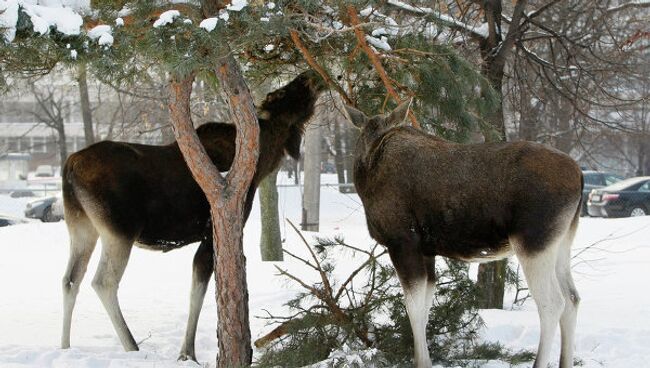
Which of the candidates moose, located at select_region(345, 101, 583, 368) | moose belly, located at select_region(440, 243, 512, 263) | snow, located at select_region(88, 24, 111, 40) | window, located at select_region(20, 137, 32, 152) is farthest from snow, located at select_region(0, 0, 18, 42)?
window, located at select_region(20, 137, 32, 152)

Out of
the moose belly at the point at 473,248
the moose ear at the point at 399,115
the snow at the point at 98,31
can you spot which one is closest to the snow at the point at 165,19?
the snow at the point at 98,31

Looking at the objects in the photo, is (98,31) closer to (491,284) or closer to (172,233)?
(172,233)

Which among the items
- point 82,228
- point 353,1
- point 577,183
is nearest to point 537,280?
point 577,183

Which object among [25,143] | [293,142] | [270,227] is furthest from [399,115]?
[25,143]

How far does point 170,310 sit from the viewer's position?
1019 cm

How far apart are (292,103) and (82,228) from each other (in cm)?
246

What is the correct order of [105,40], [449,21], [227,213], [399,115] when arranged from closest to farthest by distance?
[105,40] < [399,115] < [227,213] < [449,21]

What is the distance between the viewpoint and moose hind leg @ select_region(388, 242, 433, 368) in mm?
5961

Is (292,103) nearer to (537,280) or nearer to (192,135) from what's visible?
(192,135)

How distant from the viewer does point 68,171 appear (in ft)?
25.3

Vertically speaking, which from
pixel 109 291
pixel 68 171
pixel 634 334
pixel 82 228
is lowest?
pixel 634 334

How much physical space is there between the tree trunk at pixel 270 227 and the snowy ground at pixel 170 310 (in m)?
0.33

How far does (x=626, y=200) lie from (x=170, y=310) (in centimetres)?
1893

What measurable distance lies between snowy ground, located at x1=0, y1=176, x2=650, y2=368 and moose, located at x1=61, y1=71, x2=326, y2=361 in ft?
1.96
